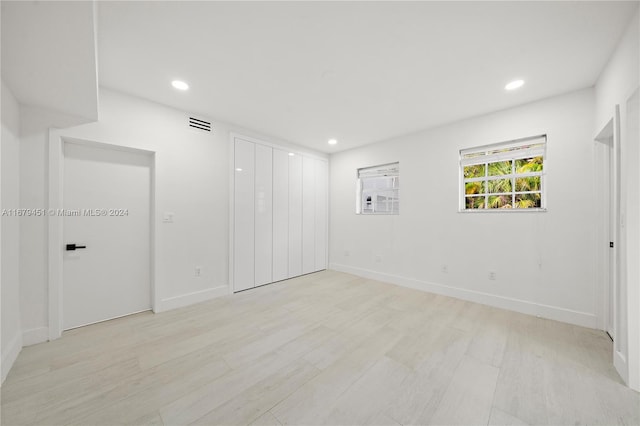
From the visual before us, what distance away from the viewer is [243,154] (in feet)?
12.9

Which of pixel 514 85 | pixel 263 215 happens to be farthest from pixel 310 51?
pixel 263 215

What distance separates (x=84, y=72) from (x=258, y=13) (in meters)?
1.39

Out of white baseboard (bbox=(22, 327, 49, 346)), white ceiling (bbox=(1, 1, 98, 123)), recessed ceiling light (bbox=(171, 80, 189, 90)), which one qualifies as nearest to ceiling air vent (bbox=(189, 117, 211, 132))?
recessed ceiling light (bbox=(171, 80, 189, 90))

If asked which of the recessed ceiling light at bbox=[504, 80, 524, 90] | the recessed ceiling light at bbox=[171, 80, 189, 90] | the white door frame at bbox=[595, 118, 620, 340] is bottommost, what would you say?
the white door frame at bbox=[595, 118, 620, 340]

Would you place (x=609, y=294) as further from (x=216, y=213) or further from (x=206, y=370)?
(x=216, y=213)

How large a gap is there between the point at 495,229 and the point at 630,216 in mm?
1595

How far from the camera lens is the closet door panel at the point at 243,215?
3.85 metres

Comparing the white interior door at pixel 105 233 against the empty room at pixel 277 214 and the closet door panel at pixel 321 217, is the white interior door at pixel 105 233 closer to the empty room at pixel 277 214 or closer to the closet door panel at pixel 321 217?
the empty room at pixel 277 214

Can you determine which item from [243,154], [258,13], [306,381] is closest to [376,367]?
[306,381]

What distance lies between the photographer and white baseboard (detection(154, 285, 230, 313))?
310cm

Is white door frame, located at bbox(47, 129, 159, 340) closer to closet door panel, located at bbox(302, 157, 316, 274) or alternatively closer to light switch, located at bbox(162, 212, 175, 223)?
light switch, located at bbox(162, 212, 175, 223)

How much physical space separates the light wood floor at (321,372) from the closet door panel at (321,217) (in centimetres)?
234

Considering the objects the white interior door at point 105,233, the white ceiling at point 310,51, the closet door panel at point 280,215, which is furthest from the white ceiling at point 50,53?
the closet door panel at point 280,215

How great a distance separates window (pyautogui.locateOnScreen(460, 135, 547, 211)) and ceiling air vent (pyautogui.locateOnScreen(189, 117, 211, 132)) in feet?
13.0
